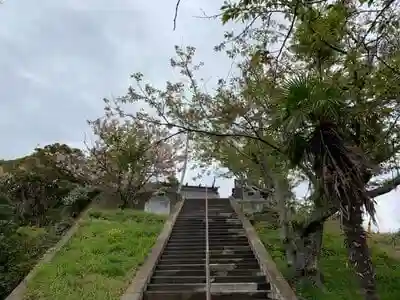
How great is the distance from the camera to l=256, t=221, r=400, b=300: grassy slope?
11.1 metres

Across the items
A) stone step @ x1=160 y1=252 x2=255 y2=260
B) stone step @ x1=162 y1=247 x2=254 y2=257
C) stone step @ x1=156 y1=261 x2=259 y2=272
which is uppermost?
stone step @ x1=162 y1=247 x2=254 y2=257

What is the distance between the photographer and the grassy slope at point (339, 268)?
1112 centimetres

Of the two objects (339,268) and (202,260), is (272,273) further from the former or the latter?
(339,268)

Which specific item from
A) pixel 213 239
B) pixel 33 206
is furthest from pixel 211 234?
pixel 33 206

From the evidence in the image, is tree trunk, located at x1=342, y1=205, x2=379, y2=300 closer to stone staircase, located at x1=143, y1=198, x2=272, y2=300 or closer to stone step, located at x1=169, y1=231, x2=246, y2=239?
stone staircase, located at x1=143, y1=198, x2=272, y2=300

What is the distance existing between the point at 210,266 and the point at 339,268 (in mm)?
3928

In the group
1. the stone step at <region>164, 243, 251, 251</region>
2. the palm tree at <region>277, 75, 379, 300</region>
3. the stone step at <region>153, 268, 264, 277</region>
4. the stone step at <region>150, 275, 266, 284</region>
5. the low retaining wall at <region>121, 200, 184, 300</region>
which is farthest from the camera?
the stone step at <region>164, 243, 251, 251</region>

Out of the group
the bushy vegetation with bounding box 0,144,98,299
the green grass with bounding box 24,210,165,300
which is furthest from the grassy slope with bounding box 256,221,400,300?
the bushy vegetation with bounding box 0,144,98,299

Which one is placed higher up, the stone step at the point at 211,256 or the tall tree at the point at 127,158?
the tall tree at the point at 127,158

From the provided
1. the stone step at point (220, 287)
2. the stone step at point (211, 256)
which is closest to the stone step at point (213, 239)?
the stone step at point (211, 256)

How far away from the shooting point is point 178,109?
41.7ft

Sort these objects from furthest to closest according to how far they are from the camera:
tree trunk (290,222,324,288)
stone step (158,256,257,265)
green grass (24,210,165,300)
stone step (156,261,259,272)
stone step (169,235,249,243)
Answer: stone step (169,235,249,243) < stone step (158,256,257,265) < stone step (156,261,259,272) < tree trunk (290,222,324,288) < green grass (24,210,165,300)

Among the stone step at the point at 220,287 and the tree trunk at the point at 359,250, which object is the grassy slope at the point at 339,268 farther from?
the tree trunk at the point at 359,250

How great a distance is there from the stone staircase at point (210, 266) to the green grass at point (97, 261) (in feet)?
2.43
